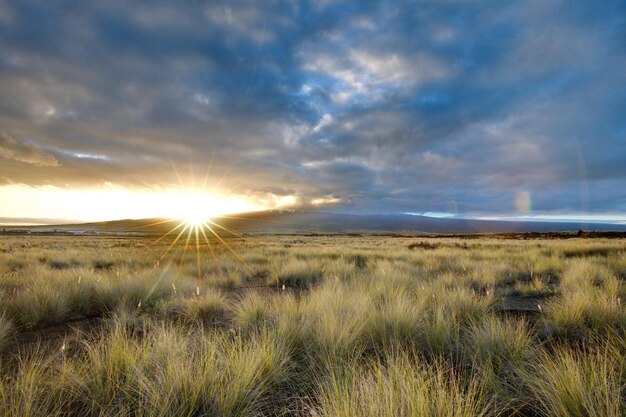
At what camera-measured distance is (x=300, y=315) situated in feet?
14.6

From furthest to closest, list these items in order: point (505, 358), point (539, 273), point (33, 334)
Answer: point (539, 273)
point (33, 334)
point (505, 358)

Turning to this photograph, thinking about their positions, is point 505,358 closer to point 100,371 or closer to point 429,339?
point 429,339

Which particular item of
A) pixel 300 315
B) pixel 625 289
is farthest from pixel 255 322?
pixel 625 289

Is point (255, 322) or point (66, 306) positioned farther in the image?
point (66, 306)

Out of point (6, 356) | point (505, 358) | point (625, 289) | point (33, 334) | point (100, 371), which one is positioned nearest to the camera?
point (100, 371)

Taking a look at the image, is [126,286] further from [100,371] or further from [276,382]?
[276,382]

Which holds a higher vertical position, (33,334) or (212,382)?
(212,382)

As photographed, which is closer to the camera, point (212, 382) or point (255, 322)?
point (212, 382)

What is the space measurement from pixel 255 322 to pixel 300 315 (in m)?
0.68

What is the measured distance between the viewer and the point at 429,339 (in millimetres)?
3680

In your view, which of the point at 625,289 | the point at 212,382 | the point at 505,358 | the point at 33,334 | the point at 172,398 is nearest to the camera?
the point at 172,398

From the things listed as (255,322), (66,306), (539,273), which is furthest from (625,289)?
(66,306)

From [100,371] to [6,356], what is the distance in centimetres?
193

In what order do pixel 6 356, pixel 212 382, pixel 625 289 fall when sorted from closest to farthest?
pixel 212 382 → pixel 6 356 → pixel 625 289
